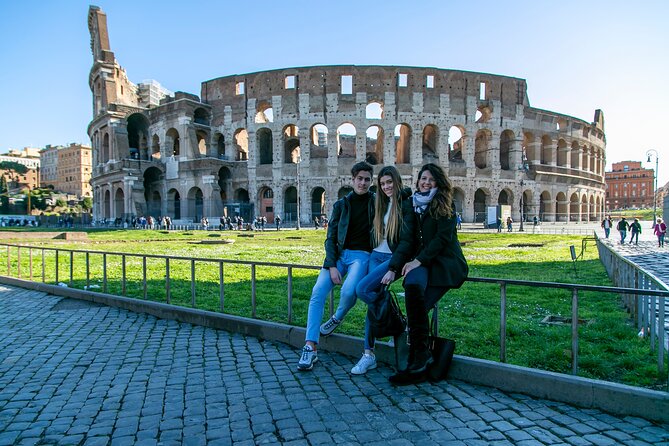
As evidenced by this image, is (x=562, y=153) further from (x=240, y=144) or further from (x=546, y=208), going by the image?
(x=240, y=144)

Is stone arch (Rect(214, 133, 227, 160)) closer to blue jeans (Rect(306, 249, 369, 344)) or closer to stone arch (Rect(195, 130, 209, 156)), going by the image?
stone arch (Rect(195, 130, 209, 156))

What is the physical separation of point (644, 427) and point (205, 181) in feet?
140

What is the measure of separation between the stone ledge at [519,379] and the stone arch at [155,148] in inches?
1867

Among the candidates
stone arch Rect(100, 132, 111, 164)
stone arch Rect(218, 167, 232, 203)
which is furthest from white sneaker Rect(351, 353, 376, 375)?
stone arch Rect(100, 132, 111, 164)

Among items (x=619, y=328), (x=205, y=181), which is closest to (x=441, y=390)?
(x=619, y=328)

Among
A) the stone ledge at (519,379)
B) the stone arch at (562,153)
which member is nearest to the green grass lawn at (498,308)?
the stone ledge at (519,379)

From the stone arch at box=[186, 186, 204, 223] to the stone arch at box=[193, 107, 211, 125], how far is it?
7359mm

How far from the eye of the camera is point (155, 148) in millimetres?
49250

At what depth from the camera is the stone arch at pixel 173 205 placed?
153ft

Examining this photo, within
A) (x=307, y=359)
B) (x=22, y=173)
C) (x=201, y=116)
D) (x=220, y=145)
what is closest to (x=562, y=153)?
(x=220, y=145)

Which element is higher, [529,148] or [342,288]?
[529,148]

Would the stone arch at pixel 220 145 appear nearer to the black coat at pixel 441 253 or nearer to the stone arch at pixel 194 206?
the stone arch at pixel 194 206

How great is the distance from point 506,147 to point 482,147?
274 cm

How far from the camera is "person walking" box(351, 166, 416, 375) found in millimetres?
3992
